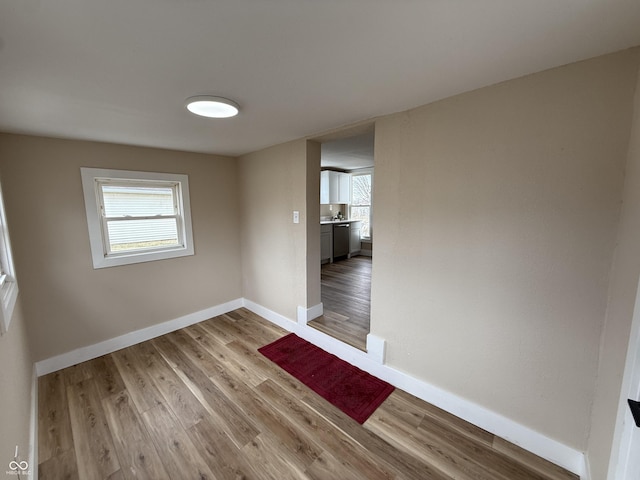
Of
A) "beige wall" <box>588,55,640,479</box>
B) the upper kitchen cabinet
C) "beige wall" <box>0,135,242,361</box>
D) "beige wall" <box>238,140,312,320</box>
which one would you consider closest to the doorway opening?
the upper kitchen cabinet

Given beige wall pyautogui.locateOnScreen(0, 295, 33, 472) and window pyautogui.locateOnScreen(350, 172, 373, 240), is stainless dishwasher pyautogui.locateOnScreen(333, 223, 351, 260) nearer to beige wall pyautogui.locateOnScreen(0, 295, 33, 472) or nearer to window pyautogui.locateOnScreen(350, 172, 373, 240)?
window pyautogui.locateOnScreen(350, 172, 373, 240)

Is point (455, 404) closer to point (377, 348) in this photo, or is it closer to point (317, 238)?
point (377, 348)

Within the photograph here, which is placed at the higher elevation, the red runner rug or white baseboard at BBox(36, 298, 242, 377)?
white baseboard at BBox(36, 298, 242, 377)

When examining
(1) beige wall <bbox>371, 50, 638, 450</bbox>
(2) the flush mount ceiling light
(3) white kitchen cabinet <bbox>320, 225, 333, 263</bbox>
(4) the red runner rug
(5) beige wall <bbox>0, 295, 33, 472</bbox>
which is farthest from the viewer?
(3) white kitchen cabinet <bbox>320, 225, 333, 263</bbox>

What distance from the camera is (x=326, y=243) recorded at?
225 inches

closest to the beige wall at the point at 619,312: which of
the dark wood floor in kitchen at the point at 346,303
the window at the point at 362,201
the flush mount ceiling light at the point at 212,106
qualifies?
the dark wood floor in kitchen at the point at 346,303

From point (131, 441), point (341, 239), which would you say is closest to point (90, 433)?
point (131, 441)

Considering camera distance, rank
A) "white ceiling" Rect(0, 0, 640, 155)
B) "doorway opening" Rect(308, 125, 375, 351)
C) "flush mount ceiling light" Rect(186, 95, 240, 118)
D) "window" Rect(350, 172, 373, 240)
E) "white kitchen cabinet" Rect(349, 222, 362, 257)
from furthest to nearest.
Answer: "window" Rect(350, 172, 373, 240)
"white kitchen cabinet" Rect(349, 222, 362, 257)
"doorway opening" Rect(308, 125, 375, 351)
"flush mount ceiling light" Rect(186, 95, 240, 118)
"white ceiling" Rect(0, 0, 640, 155)

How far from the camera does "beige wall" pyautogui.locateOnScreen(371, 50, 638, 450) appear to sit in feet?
4.12

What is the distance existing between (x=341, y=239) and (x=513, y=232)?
182 inches

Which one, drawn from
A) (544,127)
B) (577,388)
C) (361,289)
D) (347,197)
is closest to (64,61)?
(544,127)

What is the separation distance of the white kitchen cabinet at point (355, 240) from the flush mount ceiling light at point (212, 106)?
15.7ft

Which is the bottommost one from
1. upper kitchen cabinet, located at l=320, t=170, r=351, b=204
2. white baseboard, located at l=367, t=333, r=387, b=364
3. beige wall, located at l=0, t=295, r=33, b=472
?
white baseboard, located at l=367, t=333, r=387, b=364

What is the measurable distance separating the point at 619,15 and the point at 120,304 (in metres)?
3.90
